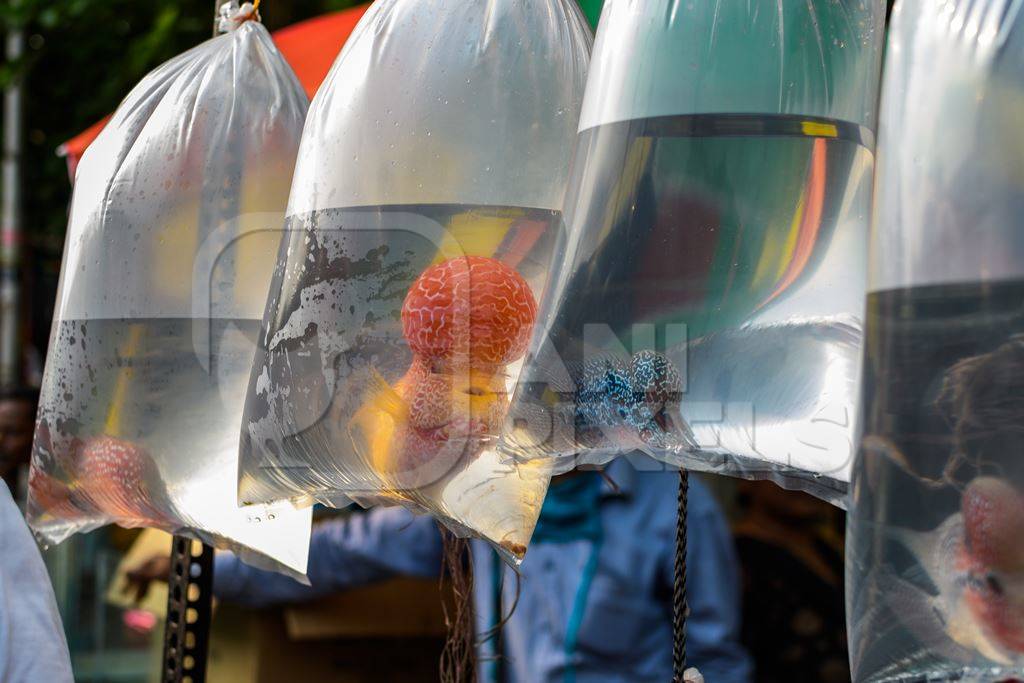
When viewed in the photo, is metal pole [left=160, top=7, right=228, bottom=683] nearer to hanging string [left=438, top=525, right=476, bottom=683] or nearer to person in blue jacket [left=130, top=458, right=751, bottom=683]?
person in blue jacket [left=130, top=458, right=751, bottom=683]

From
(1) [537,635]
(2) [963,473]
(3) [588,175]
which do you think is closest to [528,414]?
(3) [588,175]

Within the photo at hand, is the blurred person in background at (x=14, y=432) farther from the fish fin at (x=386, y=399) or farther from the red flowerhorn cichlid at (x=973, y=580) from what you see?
the red flowerhorn cichlid at (x=973, y=580)

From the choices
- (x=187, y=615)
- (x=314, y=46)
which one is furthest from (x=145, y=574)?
(x=314, y=46)

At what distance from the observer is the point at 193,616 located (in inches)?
49.9

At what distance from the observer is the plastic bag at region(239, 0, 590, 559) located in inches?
31.3

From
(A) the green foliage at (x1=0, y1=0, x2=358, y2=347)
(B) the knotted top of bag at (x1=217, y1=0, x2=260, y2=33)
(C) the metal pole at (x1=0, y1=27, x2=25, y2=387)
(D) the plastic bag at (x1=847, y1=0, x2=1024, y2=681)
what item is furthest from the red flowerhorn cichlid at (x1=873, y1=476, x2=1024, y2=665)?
(C) the metal pole at (x1=0, y1=27, x2=25, y2=387)

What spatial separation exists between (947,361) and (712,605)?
1.07 m

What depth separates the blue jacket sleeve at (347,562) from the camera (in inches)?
70.2

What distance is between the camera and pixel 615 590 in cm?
152

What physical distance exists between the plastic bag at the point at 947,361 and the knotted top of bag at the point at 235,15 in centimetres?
69

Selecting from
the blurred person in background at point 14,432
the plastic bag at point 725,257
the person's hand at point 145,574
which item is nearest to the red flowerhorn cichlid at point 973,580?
the plastic bag at point 725,257

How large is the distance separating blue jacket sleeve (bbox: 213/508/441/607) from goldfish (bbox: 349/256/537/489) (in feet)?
3.23

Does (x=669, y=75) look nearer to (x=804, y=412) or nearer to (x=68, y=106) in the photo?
(x=804, y=412)

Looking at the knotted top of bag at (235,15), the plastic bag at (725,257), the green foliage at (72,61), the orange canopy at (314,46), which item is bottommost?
the plastic bag at (725,257)
